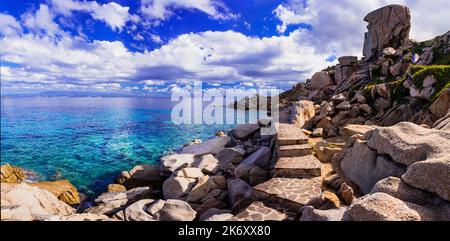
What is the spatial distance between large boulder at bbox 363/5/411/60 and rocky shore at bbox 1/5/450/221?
10450 millimetres

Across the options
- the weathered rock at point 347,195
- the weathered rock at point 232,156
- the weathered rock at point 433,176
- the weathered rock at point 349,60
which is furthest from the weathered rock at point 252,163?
the weathered rock at point 349,60

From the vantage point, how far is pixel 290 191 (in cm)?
916

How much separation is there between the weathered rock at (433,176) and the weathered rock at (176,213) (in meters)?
8.67

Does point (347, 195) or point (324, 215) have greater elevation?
point (324, 215)

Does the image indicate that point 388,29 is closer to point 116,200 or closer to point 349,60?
point 349,60

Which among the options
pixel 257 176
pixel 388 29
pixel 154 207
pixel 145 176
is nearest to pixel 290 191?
pixel 257 176

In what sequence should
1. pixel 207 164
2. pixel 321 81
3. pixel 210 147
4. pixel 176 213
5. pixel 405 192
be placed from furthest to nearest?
pixel 321 81 < pixel 210 147 < pixel 207 164 < pixel 176 213 < pixel 405 192

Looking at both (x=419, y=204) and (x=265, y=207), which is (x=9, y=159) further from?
(x=419, y=204)

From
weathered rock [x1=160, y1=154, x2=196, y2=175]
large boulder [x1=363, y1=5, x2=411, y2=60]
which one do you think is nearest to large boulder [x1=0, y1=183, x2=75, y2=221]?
weathered rock [x1=160, y1=154, x2=196, y2=175]

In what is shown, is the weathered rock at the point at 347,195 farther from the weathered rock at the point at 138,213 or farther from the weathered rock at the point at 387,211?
the weathered rock at the point at 138,213

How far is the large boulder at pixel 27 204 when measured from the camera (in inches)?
376

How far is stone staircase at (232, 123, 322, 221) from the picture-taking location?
8.30 meters

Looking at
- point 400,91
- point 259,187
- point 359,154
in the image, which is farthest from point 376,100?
point 259,187

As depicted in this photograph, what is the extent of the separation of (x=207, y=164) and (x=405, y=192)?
13.5m
